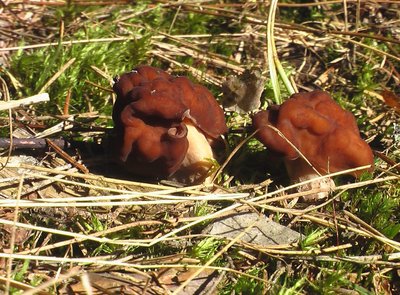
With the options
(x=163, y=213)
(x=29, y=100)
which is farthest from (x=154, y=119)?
(x=29, y=100)

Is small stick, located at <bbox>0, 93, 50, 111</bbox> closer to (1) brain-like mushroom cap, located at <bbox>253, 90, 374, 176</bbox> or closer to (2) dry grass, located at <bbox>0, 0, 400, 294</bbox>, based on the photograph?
(2) dry grass, located at <bbox>0, 0, 400, 294</bbox>

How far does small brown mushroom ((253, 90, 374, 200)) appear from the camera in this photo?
10.3 ft

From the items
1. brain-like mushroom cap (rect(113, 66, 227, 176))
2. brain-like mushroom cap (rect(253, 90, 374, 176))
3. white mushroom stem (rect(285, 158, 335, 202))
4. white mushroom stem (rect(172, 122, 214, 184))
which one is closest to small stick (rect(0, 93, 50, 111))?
brain-like mushroom cap (rect(113, 66, 227, 176))

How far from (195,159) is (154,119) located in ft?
1.06

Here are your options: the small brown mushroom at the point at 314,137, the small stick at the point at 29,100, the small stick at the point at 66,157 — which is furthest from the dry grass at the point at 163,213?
the small stick at the point at 29,100

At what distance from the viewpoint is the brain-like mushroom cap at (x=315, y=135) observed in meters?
3.15

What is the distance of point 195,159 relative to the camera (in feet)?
10.9

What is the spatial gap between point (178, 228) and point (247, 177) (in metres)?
0.70

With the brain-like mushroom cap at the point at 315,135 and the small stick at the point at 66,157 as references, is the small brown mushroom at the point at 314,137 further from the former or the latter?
the small stick at the point at 66,157

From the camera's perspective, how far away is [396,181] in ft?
11.1

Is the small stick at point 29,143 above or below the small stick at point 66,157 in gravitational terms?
above

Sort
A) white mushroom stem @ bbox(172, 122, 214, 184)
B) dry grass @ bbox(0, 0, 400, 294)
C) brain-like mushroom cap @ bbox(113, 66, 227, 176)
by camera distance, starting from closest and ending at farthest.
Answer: dry grass @ bbox(0, 0, 400, 294) → brain-like mushroom cap @ bbox(113, 66, 227, 176) → white mushroom stem @ bbox(172, 122, 214, 184)

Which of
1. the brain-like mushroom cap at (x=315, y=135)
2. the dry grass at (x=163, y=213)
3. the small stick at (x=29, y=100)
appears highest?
the small stick at (x=29, y=100)

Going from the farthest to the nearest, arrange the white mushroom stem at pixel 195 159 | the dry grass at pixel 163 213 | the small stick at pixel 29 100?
the white mushroom stem at pixel 195 159, the small stick at pixel 29 100, the dry grass at pixel 163 213
